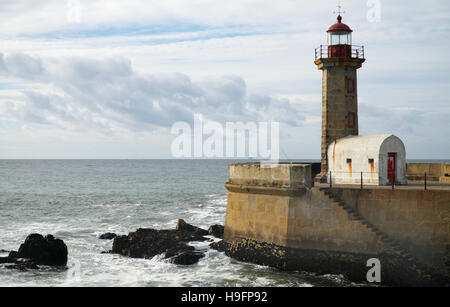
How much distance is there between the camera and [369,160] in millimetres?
19453

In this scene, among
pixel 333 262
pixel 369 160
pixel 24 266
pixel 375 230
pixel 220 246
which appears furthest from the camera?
pixel 220 246

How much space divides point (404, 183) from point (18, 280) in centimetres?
1539

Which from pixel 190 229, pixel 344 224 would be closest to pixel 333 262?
pixel 344 224

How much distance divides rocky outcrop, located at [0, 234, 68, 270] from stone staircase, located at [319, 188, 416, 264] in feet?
33.5

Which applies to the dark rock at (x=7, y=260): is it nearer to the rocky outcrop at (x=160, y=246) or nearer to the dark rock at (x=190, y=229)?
the rocky outcrop at (x=160, y=246)

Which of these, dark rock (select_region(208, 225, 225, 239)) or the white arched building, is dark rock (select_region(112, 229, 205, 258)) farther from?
the white arched building

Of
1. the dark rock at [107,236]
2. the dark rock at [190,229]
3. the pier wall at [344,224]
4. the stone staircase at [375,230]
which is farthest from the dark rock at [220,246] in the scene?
the dark rock at [107,236]

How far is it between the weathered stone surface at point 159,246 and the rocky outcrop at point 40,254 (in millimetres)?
2639

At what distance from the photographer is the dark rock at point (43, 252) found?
18438mm

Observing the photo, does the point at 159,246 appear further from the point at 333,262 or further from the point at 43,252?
the point at 333,262

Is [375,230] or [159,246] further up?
[375,230]

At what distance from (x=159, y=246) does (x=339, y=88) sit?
10.4m
